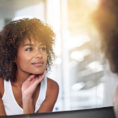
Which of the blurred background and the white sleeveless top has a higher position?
the blurred background

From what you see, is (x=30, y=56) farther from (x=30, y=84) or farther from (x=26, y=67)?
(x=30, y=84)

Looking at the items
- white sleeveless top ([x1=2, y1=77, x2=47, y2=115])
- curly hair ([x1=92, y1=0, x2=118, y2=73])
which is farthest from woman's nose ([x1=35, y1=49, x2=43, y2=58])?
curly hair ([x1=92, y1=0, x2=118, y2=73])

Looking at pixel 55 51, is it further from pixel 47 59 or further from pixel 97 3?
pixel 97 3

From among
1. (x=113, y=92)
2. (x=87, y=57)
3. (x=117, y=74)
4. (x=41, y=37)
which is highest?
(x=41, y=37)

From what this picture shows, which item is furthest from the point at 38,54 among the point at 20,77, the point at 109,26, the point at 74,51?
the point at 109,26

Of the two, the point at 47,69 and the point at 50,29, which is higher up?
the point at 50,29

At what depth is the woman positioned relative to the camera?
232 centimetres

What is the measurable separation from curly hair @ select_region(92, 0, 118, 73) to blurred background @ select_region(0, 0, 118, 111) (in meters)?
0.06

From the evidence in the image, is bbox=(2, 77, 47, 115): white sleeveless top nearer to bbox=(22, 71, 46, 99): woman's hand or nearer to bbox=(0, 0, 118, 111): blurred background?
bbox=(22, 71, 46, 99): woman's hand

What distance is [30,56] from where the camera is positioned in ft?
7.72

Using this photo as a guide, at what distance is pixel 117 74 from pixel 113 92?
0.19 metres

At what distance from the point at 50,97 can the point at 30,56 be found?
0.42m

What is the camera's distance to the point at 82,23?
2629mm

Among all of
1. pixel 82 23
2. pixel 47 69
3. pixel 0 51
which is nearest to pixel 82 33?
pixel 82 23
